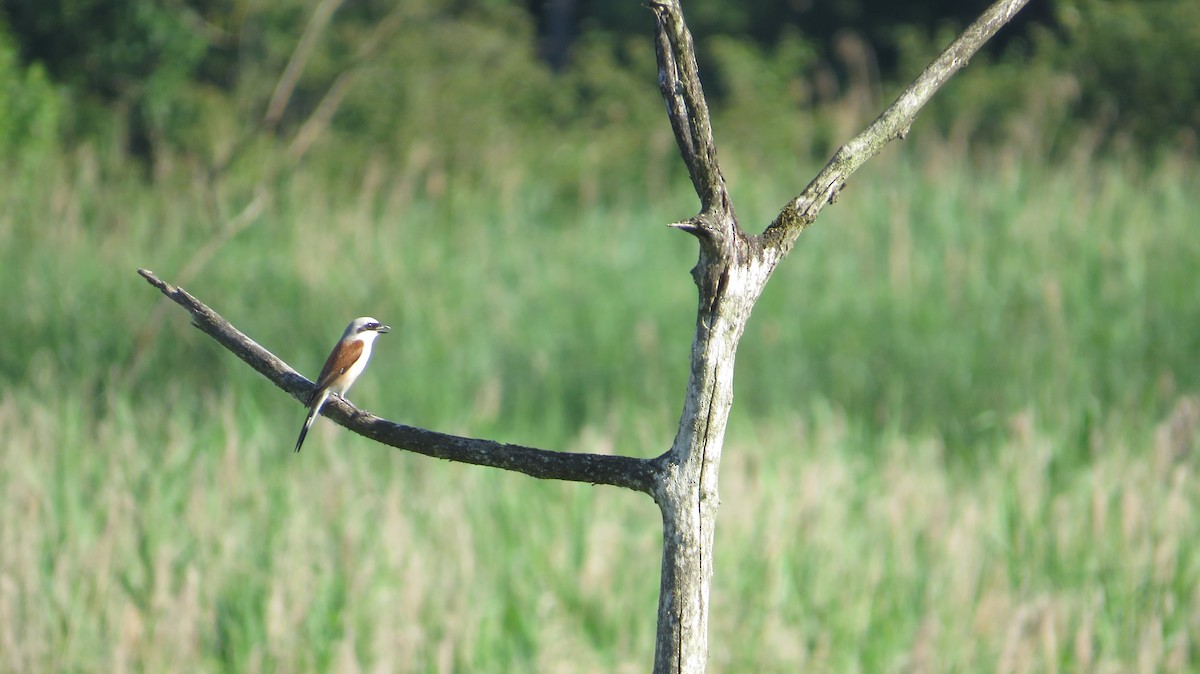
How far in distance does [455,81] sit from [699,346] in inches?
467

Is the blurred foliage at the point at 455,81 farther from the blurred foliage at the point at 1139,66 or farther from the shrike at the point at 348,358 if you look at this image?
→ the shrike at the point at 348,358

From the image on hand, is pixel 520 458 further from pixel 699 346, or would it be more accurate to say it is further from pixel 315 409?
pixel 315 409

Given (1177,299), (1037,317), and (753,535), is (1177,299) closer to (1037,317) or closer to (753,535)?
(1037,317)

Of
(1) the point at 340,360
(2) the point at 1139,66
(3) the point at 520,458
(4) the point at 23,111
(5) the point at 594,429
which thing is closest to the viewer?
(3) the point at 520,458

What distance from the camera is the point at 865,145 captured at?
124 centimetres

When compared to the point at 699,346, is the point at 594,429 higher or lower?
higher

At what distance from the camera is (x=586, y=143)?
12.6 m

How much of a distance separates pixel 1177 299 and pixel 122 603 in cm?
535

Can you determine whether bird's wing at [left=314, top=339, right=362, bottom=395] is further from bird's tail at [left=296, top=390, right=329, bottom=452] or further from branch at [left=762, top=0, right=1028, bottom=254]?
branch at [left=762, top=0, right=1028, bottom=254]

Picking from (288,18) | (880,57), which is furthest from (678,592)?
(880,57)

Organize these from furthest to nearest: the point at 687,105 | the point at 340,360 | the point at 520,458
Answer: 1. the point at 340,360
2. the point at 520,458
3. the point at 687,105

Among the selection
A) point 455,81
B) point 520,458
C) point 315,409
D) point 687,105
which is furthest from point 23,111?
point 687,105

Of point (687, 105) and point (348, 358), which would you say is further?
point (348, 358)

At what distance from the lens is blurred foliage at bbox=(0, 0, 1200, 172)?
9.49 m
